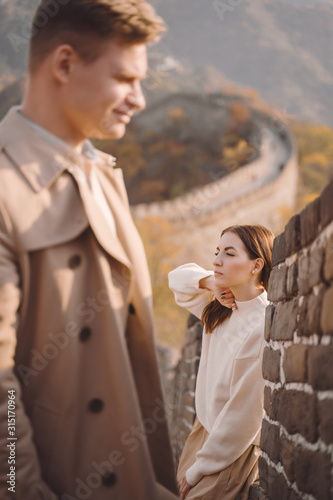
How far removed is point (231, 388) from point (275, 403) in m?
0.21

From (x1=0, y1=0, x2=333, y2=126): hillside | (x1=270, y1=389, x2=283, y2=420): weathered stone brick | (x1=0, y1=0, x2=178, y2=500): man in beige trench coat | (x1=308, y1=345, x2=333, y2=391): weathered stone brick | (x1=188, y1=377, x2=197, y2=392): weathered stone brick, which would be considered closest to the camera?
(x1=0, y1=0, x2=178, y2=500): man in beige trench coat

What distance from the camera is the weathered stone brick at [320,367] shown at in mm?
2053

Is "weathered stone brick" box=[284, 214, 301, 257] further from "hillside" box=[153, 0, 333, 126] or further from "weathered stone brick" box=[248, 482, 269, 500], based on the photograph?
"hillside" box=[153, 0, 333, 126]

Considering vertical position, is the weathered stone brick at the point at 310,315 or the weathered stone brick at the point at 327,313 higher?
the weathered stone brick at the point at 327,313

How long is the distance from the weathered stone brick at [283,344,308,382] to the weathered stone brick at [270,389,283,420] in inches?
4.7

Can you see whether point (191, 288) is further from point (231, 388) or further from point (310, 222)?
point (310, 222)

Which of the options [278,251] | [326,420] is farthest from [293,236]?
[326,420]

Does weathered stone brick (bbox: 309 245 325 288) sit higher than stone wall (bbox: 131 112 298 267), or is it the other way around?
weathered stone brick (bbox: 309 245 325 288)

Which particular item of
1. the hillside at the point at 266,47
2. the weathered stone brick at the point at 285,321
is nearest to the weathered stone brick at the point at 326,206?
the weathered stone brick at the point at 285,321

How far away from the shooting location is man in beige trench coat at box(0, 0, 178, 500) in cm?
178

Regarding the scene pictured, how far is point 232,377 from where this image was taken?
2865 mm

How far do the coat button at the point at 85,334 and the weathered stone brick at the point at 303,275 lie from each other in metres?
0.88

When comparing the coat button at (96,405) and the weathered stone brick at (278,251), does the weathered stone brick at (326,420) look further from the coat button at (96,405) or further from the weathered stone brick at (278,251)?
the weathered stone brick at (278,251)

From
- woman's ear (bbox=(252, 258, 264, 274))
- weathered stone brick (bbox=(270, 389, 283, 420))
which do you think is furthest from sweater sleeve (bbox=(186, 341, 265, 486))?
woman's ear (bbox=(252, 258, 264, 274))
